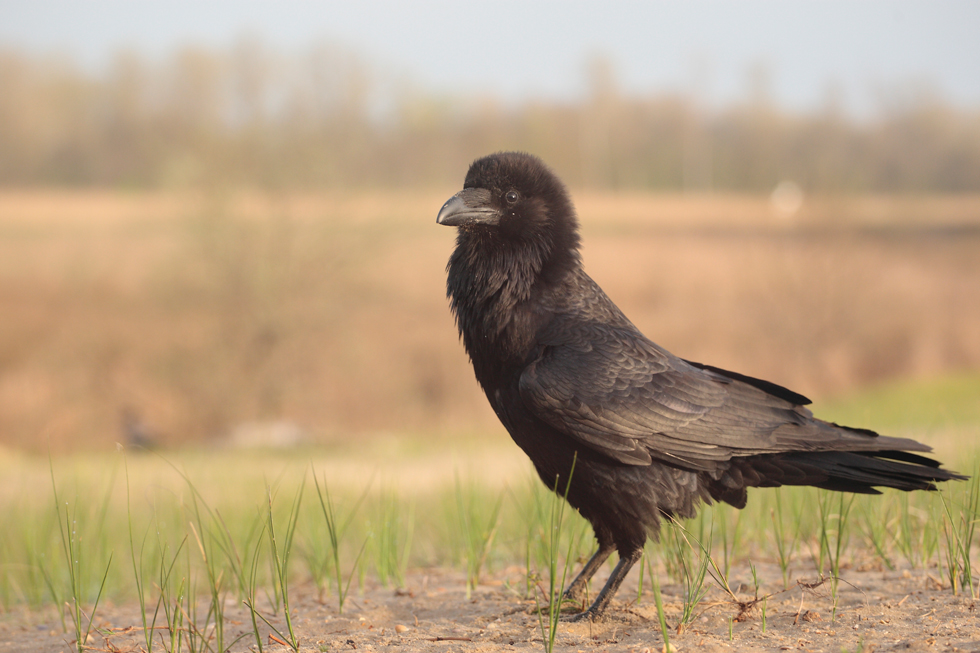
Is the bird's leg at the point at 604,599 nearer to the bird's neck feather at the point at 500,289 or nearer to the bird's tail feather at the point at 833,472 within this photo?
the bird's tail feather at the point at 833,472

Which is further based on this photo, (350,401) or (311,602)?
(350,401)

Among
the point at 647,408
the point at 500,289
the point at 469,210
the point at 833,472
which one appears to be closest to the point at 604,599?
the point at 647,408

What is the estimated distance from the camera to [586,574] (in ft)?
12.6

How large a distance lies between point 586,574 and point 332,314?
20.8 meters

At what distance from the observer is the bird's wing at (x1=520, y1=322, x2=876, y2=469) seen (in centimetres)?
345

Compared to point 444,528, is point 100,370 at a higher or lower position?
lower

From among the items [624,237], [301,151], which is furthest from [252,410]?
[624,237]

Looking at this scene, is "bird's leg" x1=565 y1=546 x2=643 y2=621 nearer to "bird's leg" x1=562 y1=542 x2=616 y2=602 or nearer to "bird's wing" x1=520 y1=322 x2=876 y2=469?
"bird's leg" x1=562 y1=542 x2=616 y2=602

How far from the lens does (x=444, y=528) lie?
18.4 feet

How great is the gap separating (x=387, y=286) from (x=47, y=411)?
1066cm

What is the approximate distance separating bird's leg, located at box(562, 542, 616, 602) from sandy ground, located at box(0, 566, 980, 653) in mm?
211

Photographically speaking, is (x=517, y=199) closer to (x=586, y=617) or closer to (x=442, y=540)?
(x=586, y=617)

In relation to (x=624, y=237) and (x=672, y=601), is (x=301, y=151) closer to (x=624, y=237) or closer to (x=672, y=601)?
(x=624, y=237)

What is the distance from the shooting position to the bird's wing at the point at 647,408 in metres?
3.45
